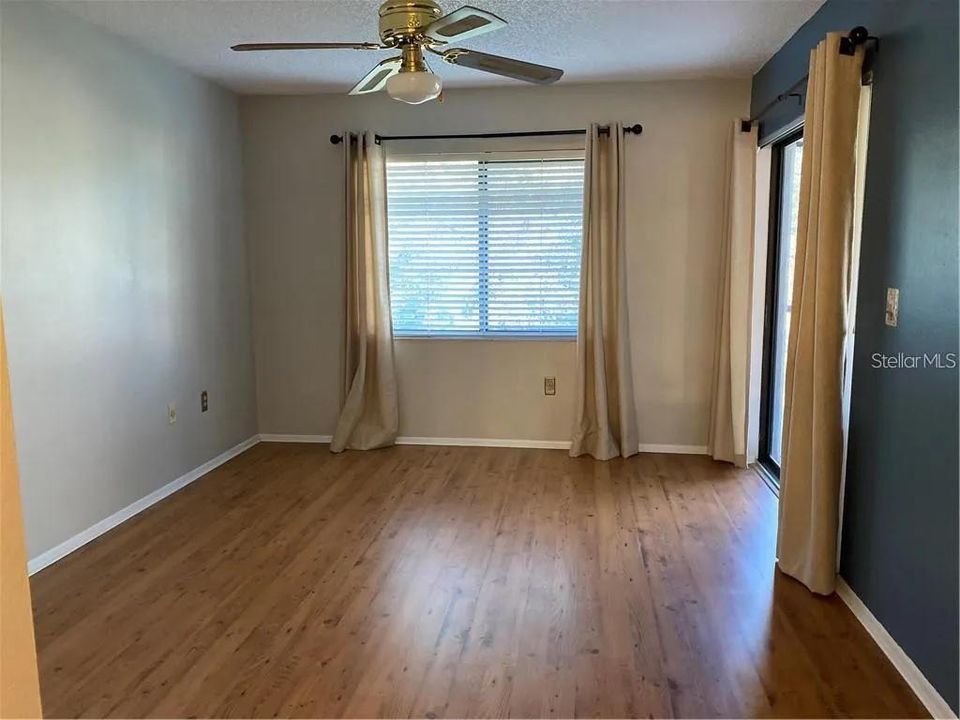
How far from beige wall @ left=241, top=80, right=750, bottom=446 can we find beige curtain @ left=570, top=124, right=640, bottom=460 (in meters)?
0.18

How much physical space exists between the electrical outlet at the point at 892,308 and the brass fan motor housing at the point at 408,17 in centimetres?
175

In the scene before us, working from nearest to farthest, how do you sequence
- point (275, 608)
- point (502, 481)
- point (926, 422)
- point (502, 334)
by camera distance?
point (926, 422) < point (275, 608) < point (502, 481) < point (502, 334)

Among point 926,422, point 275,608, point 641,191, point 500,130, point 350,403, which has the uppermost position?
point 500,130

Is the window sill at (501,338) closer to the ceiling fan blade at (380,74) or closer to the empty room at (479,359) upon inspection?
the empty room at (479,359)

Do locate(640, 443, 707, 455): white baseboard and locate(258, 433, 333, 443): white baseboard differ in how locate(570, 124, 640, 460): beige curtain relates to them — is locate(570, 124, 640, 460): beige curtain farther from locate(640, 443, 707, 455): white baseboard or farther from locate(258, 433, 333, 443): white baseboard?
locate(258, 433, 333, 443): white baseboard

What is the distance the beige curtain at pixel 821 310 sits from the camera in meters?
2.45

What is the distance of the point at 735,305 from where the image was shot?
4195 millimetres

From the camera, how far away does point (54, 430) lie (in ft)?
9.95

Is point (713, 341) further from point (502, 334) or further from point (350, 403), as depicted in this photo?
point (350, 403)

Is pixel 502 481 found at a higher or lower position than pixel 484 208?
lower

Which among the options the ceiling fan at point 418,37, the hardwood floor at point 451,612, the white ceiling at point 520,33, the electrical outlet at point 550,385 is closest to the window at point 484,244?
the electrical outlet at point 550,385

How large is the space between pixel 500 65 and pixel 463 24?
398mm

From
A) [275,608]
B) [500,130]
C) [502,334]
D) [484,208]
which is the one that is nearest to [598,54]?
[500,130]

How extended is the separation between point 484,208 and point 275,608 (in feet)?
9.64
